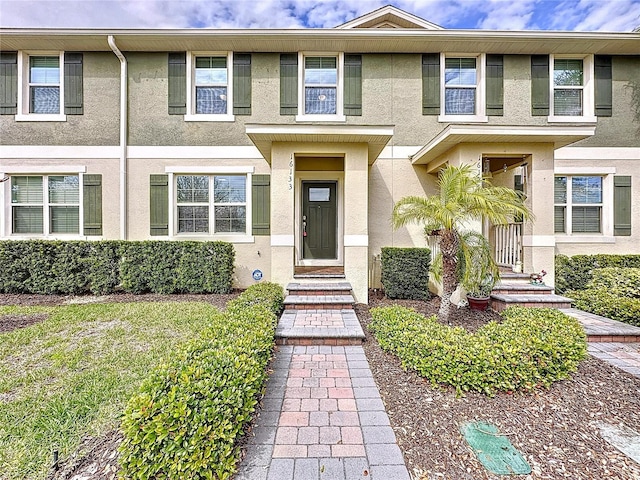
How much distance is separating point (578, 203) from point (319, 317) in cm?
779

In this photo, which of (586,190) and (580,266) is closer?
(580,266)

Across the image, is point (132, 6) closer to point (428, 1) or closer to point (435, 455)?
point (428, 1)

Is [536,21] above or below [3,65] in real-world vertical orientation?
above

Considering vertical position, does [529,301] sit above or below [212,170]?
below

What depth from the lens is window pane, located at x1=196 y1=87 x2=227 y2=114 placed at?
25.6 ft

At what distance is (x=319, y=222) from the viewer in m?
8.32

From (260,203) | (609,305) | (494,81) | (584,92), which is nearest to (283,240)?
(260,203)

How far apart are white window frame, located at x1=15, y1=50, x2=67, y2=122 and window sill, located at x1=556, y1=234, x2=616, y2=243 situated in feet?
43.9

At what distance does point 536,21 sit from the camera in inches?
305

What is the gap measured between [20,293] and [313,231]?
716cm

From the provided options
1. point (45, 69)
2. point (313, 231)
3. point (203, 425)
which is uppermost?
point (45, 69)

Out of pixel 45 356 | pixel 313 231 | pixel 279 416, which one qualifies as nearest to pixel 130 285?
pixel 45 356

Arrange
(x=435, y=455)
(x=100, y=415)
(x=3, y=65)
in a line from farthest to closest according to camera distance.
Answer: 1. (x=3, y=65)
2. (x=100, y=415)
3. (x=435, y=455)

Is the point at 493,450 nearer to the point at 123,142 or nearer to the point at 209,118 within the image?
the point at 209,118
